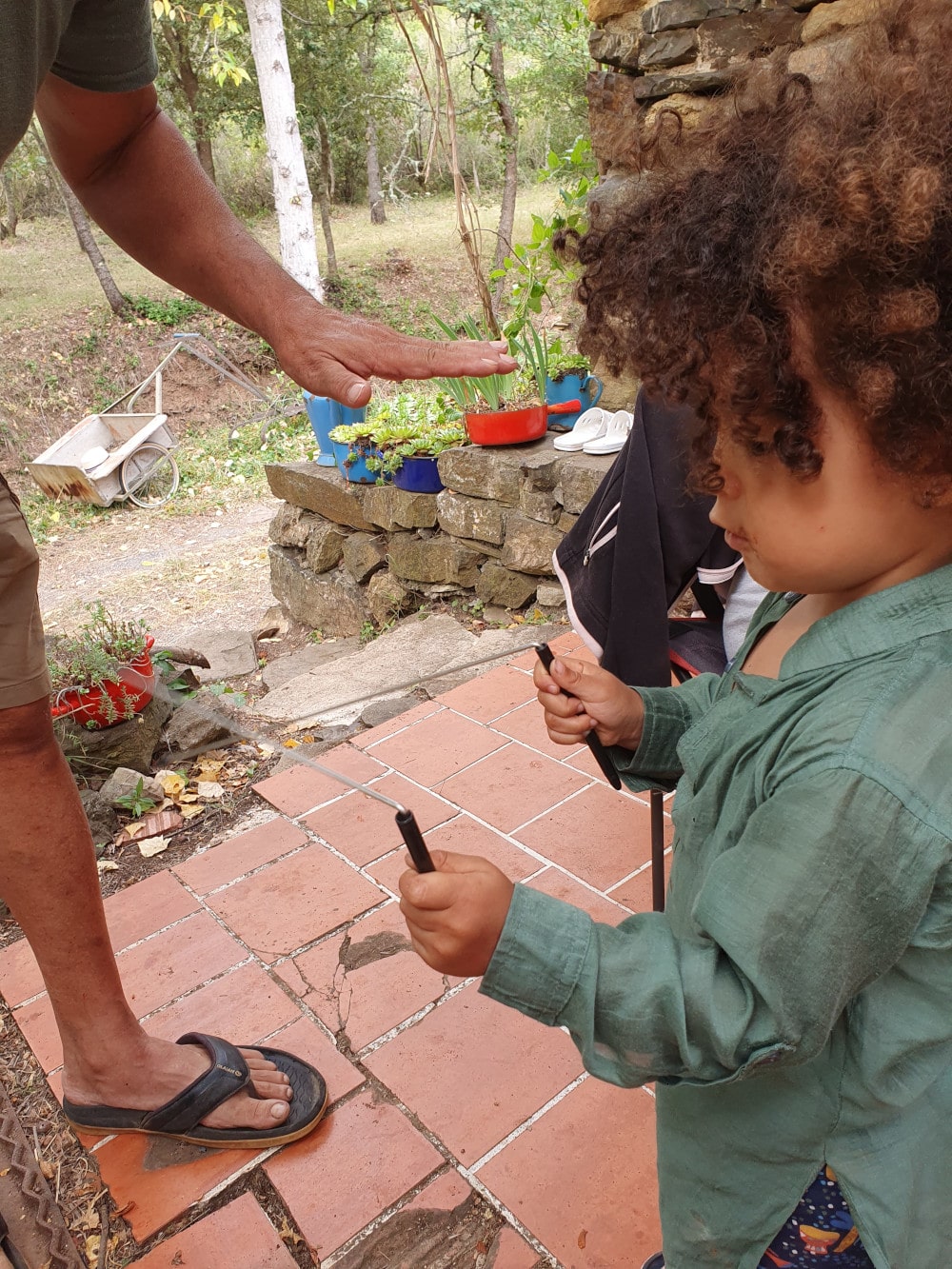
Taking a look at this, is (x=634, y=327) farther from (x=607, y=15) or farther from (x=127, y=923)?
(x=607, y=15)

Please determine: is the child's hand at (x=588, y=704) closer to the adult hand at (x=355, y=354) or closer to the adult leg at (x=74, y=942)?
the adult hand at (x=355, y=354)

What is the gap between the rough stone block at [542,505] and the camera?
3861 mm

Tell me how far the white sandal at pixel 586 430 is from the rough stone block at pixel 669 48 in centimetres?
125

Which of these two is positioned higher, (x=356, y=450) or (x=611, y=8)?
(x=611, y=8)

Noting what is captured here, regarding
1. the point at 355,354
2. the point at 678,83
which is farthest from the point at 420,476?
the point at 355,354

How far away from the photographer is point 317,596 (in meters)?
5.52

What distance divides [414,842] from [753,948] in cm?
30

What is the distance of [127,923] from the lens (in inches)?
84.2

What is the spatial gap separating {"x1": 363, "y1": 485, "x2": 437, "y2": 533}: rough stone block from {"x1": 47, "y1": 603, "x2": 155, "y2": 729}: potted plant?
1.58 m

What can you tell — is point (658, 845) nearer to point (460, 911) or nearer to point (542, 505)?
point (460, 911)

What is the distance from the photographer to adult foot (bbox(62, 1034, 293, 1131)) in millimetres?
1560

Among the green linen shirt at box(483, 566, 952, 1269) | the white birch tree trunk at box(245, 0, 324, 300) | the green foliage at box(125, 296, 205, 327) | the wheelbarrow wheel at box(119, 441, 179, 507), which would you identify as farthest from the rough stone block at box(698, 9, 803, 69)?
the green foliage at box(125, 296, 205, 327)

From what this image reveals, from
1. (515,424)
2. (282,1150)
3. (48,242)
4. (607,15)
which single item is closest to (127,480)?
(515,424)

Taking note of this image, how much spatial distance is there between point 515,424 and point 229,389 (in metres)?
10.1
